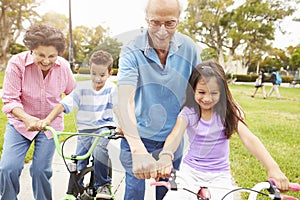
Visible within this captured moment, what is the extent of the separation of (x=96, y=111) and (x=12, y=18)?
23961mm

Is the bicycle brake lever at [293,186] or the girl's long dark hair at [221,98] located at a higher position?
the girl's long dark hair at [221,98]

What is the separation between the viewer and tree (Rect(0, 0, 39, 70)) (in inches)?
858

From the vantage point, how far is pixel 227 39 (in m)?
22.8

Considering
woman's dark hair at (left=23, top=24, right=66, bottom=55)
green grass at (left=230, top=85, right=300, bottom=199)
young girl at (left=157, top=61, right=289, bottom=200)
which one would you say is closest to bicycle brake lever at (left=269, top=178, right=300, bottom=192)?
young girl at (left=157, top=61, right=289, bottom=200)

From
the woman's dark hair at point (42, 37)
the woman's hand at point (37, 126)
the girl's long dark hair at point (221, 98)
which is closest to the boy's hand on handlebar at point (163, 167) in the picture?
the girl's long dark hair at point (221, 98)

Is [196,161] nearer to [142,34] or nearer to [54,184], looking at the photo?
[142,34]

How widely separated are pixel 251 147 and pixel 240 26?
23.3 meters

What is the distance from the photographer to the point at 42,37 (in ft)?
6.17

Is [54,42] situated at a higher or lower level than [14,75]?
higher

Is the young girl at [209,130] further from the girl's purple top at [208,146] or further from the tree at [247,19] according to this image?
the tree at [247,19]

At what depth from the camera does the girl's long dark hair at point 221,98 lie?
1.55 meters

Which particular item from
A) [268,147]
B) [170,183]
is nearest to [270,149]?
[268,147]

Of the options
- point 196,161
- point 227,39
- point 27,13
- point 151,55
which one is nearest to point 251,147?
point 196,161

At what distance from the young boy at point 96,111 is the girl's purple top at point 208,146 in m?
0.47
